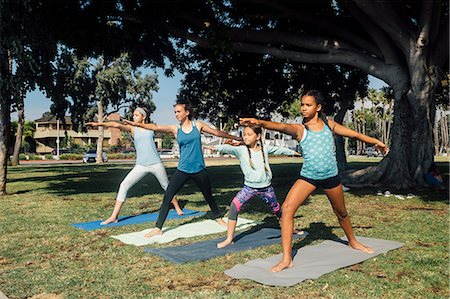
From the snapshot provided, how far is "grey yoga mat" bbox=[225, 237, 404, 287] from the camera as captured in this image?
4645 mm

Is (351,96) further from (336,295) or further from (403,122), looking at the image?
(336,295)

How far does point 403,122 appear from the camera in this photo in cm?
1387

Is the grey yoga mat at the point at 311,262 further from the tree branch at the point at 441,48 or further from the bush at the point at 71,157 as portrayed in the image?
the bush at the point at 71,157

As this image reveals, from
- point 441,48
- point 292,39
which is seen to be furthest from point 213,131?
point 441,48

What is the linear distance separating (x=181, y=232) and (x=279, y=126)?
136 inches

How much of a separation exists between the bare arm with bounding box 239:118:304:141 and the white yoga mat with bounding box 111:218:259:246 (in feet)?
9.79

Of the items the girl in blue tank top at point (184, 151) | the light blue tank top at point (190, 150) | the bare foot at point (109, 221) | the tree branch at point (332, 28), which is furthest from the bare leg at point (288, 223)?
the tree branch at point (332, 28)

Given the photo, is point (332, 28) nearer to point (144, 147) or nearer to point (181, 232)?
point (144, 147)

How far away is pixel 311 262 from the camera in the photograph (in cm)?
523

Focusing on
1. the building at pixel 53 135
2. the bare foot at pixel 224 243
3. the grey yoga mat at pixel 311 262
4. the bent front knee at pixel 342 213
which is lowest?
the grey yoga mat at pixel 311 262

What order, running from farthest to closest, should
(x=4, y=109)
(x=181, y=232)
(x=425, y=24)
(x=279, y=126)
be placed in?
(x=4, y=109) → (x=425, y=24) → (x=181, y=232) → (x=279, y=126)

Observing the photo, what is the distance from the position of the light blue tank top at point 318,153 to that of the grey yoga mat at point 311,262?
1.14 m

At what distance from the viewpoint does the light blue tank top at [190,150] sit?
703cm

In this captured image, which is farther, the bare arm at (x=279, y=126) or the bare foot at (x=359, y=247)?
the bare foot at (x=359, y=247)
